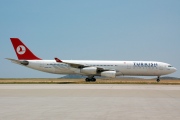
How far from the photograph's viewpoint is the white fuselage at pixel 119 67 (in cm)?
4144

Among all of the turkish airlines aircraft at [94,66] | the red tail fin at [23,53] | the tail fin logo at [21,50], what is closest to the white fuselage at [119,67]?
the turkish airlines aircraft at [94,66]

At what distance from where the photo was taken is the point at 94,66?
137ft

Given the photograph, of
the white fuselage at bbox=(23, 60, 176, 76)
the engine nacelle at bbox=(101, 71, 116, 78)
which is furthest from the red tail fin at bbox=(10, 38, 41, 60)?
the engine nacelle at bbox=(101, 71, 116, 78)

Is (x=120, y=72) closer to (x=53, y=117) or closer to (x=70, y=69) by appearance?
(x=70, y=69)

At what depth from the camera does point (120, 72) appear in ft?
137

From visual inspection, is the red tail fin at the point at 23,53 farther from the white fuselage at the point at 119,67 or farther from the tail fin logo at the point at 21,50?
the white fuselage at the point at 119,67

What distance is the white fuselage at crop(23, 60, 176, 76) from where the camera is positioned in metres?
41.4

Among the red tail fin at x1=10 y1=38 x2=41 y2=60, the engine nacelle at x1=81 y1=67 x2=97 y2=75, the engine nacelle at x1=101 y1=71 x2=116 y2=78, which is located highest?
the red tail fin at x1=10 y1=38 x2=41 y2=60

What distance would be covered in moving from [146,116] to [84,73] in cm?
3285

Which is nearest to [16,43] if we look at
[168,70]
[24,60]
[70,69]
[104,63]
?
[24,60]

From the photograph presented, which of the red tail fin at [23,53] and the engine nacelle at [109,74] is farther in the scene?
the red tail fin at [23,53]

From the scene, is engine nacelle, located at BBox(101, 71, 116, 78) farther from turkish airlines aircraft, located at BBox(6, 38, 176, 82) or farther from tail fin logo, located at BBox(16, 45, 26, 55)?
tail fin logo, located at BBox(16, 45, 26, 55)

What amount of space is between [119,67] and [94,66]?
3.60m

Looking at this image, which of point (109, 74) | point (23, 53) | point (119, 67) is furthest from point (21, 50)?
point (119, 67)
